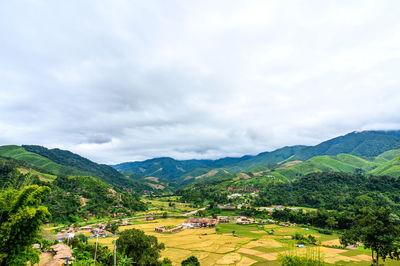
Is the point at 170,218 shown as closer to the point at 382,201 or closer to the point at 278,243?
the point at 278,243

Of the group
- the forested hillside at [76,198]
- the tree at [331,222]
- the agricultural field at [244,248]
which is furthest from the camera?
the forested hillside at [76,198]

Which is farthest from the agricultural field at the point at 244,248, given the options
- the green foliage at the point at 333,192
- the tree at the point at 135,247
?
the green foliage at the point at 333,192

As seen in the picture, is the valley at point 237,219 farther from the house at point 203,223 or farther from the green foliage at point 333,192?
the house at point 203,223

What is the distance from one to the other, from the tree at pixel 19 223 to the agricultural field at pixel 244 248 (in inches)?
1519

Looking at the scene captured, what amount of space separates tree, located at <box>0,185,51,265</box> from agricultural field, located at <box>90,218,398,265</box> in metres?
38.6

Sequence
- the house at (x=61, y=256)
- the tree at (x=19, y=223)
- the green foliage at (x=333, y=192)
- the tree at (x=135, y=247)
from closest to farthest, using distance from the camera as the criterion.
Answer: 1. the tree at (x=19, y=223)
2. the house at (x=61, y=256)
3. the tree at (x=135, y=247)
4. the green foliage at (x=333, y=192)

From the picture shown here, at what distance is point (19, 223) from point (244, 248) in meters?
60.2

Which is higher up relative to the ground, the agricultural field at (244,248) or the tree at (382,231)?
the tree at (382,231)

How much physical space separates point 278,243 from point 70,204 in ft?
349

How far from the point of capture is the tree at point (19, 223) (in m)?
17.0

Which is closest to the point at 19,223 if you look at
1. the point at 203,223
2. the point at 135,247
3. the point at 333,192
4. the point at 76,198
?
the point at 135,247

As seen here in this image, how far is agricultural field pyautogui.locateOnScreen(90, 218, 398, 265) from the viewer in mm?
50188

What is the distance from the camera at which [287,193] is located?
15675cm

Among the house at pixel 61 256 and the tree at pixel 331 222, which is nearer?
the house at pixel 61 256
